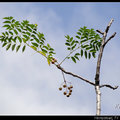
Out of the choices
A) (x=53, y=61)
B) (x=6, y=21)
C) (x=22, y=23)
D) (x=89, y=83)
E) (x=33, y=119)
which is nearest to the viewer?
(x=33, y=119)

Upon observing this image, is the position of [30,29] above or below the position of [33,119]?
above

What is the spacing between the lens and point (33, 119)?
8.91ft

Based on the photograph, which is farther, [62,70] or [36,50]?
[36,50]

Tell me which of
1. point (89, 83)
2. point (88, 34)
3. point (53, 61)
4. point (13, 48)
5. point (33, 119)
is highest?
point (88, 34)

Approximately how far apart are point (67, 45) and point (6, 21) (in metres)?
1.30

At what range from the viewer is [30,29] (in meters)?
4.51

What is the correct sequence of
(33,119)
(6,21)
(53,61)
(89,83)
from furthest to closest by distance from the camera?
(6,21) < (53,61) < (89,83) < (33,119)

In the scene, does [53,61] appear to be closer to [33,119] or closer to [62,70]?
[62,70]

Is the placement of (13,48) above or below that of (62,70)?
above

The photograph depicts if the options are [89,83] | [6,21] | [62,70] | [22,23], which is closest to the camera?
[89,83]

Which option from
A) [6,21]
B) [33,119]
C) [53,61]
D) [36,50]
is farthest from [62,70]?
[6,21]

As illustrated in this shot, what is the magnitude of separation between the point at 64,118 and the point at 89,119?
0.92 feet

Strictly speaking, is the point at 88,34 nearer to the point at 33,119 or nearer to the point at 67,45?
the point at 67,45

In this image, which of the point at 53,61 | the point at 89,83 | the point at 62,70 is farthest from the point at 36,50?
the point at 89,83
